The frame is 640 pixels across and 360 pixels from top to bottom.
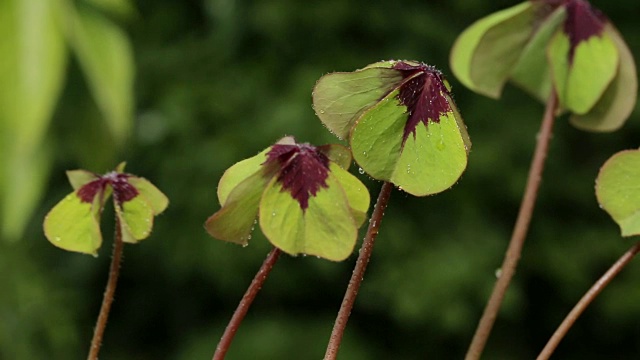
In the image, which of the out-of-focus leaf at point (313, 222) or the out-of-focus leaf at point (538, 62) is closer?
the out-of-focus leaf at point (313, 222)

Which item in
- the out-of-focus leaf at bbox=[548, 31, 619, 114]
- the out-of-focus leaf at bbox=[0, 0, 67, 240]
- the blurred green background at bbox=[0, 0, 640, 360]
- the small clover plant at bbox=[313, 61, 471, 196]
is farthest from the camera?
the blurred green background at bbox=[0, 0, 640, 360]

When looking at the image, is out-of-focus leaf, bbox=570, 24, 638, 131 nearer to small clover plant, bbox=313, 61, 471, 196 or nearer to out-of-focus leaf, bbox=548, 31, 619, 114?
out-of-focus leaf, bbox=548, 31, 619, 114

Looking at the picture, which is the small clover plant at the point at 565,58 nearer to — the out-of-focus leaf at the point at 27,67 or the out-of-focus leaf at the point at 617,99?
the out-of-focus leaf at the point at 617,99

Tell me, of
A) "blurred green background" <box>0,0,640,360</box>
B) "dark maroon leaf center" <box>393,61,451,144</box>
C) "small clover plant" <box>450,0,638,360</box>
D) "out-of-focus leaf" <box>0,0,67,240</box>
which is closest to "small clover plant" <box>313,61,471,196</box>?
"dark maroon leaf center" <box>393,61,451,144</box>

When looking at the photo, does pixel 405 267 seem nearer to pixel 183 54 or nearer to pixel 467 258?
pixel 467 258

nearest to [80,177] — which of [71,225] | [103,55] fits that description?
[71,225]

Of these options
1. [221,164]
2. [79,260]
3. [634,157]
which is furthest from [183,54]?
[634,157]

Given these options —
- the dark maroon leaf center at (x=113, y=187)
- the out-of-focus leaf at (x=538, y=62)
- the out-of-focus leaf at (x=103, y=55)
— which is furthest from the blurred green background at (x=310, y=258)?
the dark maroon leaf center at (x=113, y=187)
